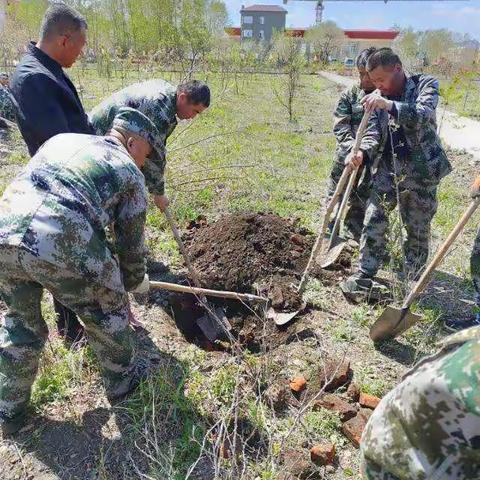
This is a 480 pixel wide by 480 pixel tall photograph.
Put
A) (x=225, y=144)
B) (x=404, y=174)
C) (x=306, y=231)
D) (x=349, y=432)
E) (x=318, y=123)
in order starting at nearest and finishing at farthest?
(x=349, y=432), (x=404, y=174), (x=306, y=231), (x=225, y=144), (x=318, y=123)

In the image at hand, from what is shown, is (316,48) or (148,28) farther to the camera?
(316,48)

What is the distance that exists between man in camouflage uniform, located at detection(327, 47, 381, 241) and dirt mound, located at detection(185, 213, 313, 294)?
624 millimetres

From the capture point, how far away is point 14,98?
8.70 feet

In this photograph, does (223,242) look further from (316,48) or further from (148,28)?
(316,48)

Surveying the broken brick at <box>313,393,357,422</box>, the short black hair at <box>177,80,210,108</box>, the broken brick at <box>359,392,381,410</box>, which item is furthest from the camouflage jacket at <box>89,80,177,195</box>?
the broken brick at <box>359,392,381,410</box>

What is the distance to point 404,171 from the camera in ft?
12.2

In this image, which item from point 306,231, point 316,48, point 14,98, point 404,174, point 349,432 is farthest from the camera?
point 316,48

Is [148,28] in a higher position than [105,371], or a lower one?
higher

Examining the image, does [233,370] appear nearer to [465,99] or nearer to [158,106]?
[158,106]

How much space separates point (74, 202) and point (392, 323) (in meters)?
2.17

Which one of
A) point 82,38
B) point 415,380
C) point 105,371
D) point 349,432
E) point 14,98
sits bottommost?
point 349,432

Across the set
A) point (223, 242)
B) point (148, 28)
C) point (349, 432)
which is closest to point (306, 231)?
point (223, 242)

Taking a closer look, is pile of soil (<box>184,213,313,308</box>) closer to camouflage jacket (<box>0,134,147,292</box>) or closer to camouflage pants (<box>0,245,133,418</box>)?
camouflage pants (<box>0,245,133,418</box>)

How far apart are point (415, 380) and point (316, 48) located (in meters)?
41.8
